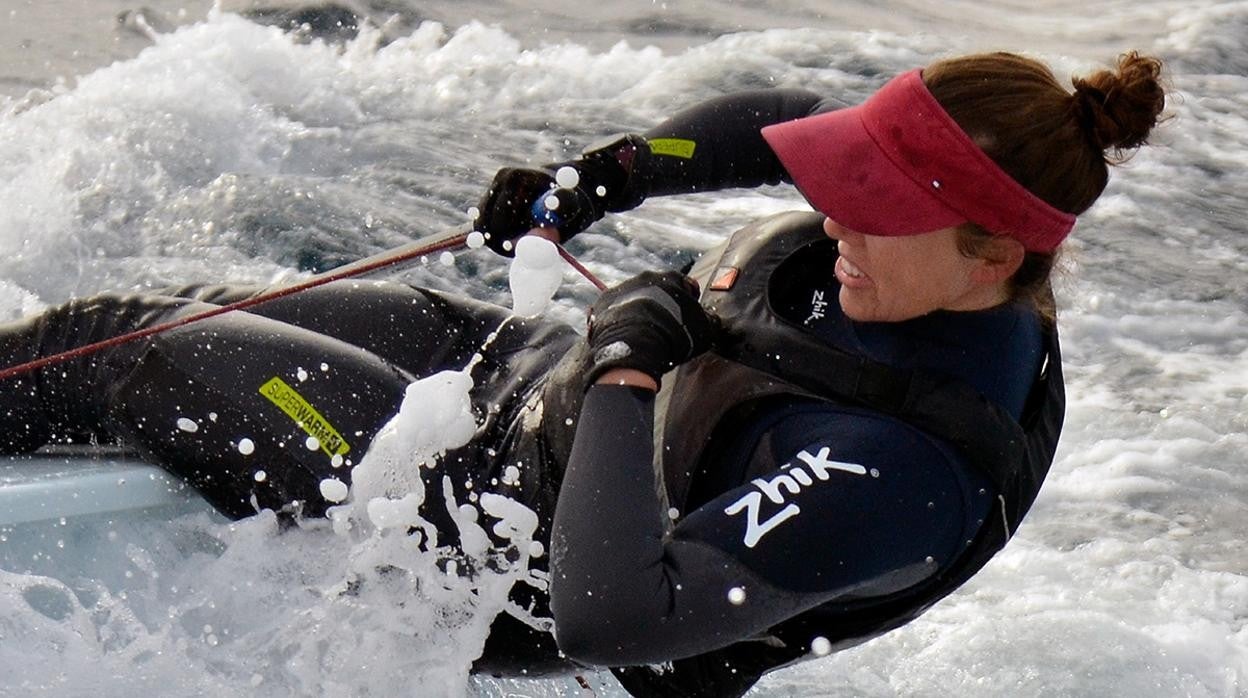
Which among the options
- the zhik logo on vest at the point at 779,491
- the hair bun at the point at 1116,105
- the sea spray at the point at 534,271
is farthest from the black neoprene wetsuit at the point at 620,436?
the hair bun at the point at 1116,105

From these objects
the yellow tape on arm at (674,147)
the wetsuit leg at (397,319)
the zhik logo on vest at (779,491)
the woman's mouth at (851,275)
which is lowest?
the wetsuit leg at (397,319)

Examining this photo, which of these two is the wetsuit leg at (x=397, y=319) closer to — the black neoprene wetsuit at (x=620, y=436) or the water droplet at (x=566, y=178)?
the black neoprene wetsuit at (x=620, y=436)

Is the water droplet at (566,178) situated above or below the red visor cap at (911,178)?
below

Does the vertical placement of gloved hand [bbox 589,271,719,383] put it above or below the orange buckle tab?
above

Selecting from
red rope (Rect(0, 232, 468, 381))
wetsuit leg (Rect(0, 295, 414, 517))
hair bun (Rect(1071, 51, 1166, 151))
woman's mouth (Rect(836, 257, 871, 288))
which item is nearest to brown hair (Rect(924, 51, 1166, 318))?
hair bun (Rect(1071, 51, 1166, 151))

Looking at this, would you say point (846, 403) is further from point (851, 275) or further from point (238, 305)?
point (238, 305)

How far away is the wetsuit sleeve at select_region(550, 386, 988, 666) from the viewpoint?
1.56 metres

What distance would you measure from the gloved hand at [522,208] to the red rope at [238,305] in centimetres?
7

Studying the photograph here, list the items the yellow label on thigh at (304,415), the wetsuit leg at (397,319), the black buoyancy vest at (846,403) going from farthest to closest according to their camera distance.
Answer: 1. the wetsuit leg at (397,319)
2. the yellow label on thigh at (304,415)
3. the black buoyancy vest at (846,403)

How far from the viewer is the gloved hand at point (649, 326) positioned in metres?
1.66

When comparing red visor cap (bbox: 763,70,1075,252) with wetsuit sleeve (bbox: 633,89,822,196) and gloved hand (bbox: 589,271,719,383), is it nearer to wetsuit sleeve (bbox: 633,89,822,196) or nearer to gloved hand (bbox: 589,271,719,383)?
gloved hand (bbox: 589,271,719,383)

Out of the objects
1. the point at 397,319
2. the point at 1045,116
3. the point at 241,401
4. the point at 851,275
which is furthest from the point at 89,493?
the point at 1045,116

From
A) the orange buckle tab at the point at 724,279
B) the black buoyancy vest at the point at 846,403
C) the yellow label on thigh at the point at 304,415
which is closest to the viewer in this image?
the black buoyancy vest at the point at 846,403

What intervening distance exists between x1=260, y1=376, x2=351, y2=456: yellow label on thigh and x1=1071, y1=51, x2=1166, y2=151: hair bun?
1.06m
